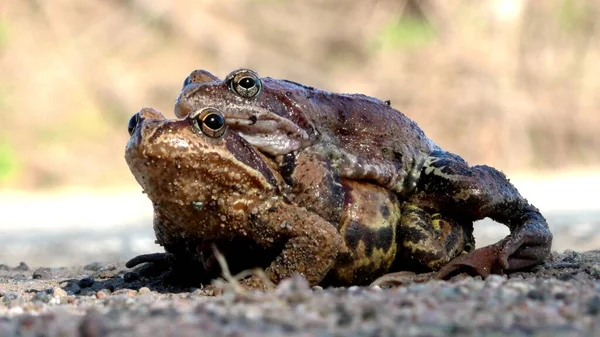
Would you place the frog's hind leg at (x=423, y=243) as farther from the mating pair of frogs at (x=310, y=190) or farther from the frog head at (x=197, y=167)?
the frog head at (x=197, y=167)

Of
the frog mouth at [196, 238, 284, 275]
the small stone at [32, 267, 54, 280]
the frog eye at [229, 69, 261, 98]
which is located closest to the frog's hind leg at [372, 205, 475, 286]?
the frog mouth at [196, 238, 284, 275]

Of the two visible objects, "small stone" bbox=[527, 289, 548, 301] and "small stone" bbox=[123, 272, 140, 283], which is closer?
"small stone" bbox=[527, 289, 548, 301]

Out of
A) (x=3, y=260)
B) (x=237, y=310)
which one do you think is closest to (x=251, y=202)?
(x=237, y=310)

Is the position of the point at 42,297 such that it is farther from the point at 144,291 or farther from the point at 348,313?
the point at 348,313

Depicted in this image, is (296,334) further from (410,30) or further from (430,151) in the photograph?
(410,30)

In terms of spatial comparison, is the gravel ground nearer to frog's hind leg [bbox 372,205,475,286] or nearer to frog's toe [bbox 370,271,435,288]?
frog's toe [bbox 370,271,435,288]

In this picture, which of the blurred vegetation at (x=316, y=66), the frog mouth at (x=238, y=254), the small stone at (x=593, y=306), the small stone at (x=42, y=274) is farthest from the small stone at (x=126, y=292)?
the blurred vegetation at (x=316, y=66)
